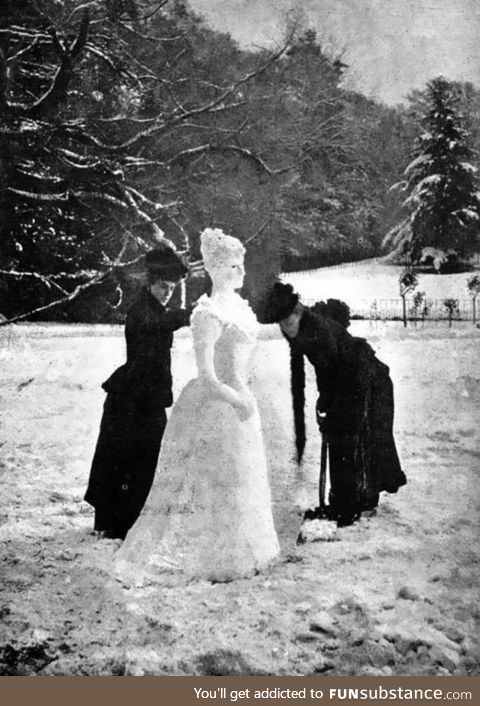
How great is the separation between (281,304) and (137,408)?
3.01ft

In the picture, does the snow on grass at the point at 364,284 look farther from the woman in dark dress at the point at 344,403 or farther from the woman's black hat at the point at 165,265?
the woman's black hat at the point at 165,265

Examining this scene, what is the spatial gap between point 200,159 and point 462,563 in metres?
2.55

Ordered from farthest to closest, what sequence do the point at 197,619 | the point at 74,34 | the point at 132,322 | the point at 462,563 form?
the point at 74,34, the point at 132,322, the point at 462,563, the point at 197,619

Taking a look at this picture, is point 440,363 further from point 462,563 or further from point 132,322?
point 132,322

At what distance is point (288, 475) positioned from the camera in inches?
134

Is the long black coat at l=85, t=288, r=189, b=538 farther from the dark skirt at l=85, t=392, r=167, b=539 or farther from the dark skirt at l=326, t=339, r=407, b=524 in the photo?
the dark skirt at l=326, t=339, r=407, b=524

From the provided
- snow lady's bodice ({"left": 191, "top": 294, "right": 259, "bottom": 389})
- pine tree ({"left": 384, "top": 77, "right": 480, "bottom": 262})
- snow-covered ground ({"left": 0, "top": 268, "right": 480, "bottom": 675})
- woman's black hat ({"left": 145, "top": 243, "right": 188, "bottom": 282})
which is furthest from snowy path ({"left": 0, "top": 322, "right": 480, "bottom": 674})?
pine tree ({"left": 384, "top": 77, "right": 480, "bottom": 262})

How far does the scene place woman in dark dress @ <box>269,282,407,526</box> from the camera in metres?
3.37

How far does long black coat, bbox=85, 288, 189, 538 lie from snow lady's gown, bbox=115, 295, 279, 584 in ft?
0.93

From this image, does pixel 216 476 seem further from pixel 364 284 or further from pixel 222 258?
pixel 364 284

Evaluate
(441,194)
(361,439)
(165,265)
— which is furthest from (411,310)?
(165,265)

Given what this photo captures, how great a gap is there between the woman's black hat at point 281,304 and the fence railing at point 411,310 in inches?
14.7

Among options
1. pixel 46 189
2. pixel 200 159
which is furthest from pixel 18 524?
pixel 200 159

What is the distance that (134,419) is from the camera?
344 cm
